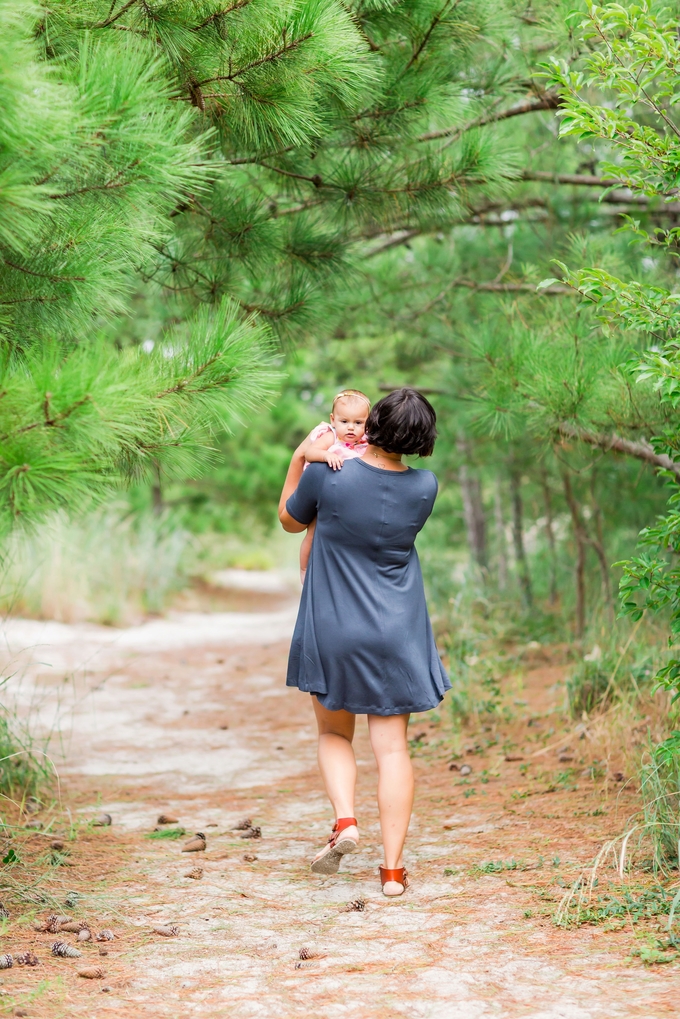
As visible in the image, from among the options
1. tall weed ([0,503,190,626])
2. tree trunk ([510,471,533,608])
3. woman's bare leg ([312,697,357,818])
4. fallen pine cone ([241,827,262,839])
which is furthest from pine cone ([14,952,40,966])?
tree trunk ([510,471,533,608])

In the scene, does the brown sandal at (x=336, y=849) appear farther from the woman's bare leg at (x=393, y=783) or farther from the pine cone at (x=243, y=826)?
the pine cone at (x=243, y=826)

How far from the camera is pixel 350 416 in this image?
3107mm

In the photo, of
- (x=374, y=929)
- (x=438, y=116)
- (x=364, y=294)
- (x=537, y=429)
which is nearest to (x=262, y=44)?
(x=438, y=116)

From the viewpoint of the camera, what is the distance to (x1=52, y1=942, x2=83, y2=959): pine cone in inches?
95.4

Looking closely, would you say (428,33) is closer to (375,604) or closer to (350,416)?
(350,416)

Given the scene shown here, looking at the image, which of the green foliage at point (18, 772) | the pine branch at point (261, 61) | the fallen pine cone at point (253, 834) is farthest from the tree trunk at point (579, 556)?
the pine branch at point (261, 61)

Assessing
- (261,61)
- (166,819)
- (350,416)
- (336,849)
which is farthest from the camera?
(166,819)

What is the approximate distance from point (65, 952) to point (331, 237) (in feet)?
9.12

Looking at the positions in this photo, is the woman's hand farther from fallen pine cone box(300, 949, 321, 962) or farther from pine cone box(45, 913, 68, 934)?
pine cone box(45, 913, 68, 934)

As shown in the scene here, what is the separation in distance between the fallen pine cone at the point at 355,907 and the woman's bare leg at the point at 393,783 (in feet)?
0.37

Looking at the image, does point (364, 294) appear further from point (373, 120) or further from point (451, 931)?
point (451, 931)

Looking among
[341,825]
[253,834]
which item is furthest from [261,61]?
[253,834]

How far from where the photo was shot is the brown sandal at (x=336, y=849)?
113 inches

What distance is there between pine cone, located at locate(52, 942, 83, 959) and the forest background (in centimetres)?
111
